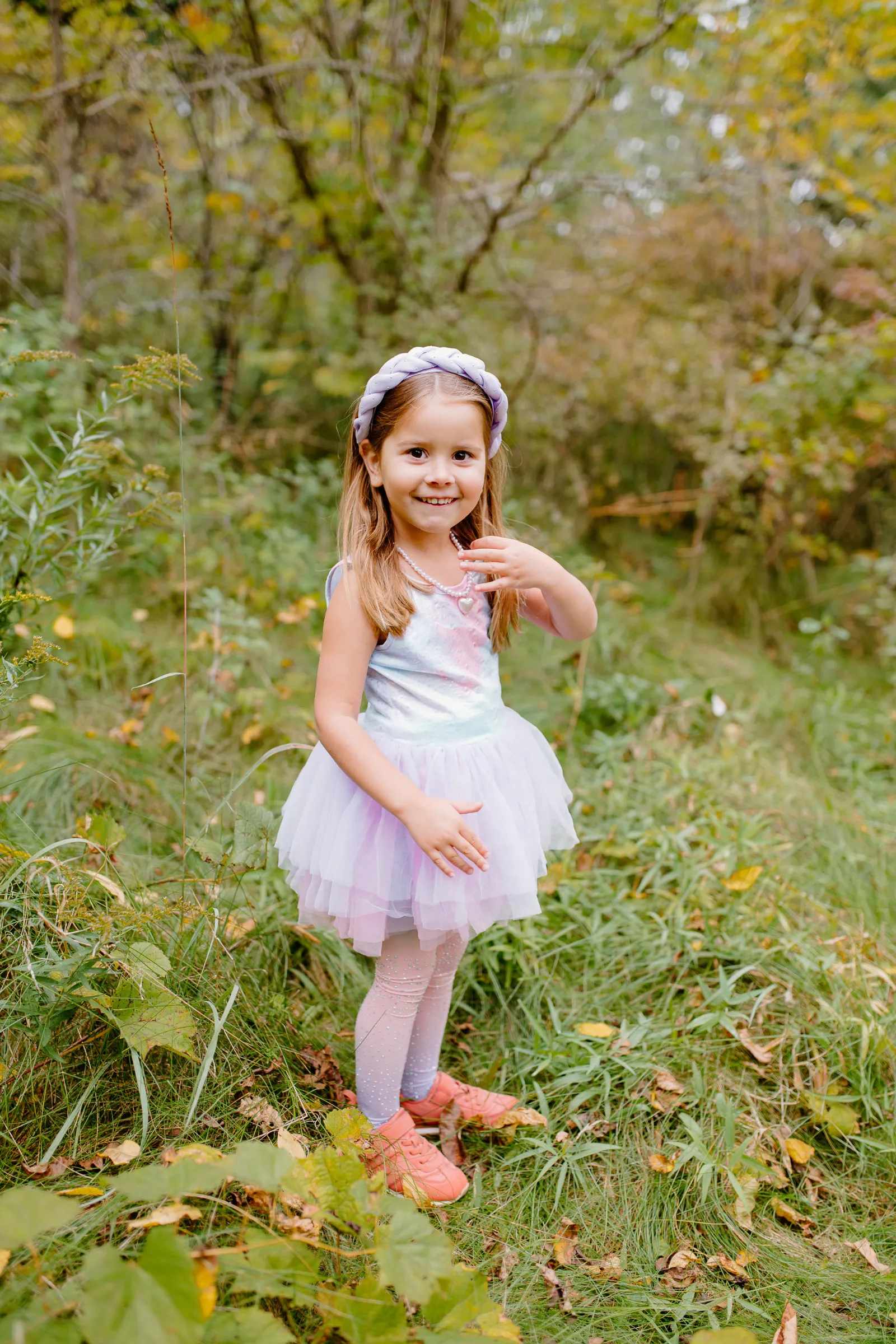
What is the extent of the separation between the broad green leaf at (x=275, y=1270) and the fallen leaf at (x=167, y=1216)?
0.09 m

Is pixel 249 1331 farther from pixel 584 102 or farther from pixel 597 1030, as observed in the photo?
pixel 584 102

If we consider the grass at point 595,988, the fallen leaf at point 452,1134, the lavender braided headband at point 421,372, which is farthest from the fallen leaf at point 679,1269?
the lavender braided headband at point 421,372

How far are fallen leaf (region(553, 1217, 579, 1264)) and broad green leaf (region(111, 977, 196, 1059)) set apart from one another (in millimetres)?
811

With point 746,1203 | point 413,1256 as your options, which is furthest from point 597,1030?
point 413,1256

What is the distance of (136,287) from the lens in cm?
572

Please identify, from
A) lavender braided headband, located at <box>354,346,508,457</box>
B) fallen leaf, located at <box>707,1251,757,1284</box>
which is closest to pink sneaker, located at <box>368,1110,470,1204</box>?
fallen leaf, located at <box>707,1251,757,1284</box>

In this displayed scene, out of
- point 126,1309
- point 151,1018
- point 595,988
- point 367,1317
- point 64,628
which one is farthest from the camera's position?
point 64,628

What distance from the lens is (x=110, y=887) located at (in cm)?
169

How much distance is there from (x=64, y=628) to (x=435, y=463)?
6.67 ft

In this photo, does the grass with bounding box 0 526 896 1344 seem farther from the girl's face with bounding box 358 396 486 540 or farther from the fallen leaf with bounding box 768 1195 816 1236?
the girl's face with bounding box 358 396 486 540

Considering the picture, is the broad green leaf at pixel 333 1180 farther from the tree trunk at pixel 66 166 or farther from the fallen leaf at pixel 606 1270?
the tree trunk at pixel 66 166

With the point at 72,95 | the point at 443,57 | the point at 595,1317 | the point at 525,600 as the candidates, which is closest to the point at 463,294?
the point at 443,57

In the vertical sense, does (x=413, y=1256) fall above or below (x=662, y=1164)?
above

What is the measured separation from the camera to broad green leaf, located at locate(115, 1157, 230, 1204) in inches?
41.4
